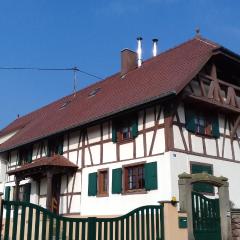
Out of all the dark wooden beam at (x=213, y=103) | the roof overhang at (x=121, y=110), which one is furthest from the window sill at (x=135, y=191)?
the dark wooden beam at (x=213, y=103)

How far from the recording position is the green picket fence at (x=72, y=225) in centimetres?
670

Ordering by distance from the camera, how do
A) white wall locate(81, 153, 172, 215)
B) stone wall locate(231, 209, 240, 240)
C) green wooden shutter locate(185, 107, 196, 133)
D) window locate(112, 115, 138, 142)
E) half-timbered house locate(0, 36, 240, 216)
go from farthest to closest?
window locate(112, 115, 138, 142), green wooden shutter locate(185, 107, 196, 133), half-timbered house locate(0, 36, 240, 216), white wall locate(81, 153, 172, 215), stone wall locate(231, 209, 240, 240)

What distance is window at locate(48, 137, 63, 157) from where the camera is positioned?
18.6 m

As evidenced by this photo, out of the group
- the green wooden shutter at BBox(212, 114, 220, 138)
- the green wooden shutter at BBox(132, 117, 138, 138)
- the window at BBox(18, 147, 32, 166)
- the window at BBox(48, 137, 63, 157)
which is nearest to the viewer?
the green wooden shutter at BBox(132, 117, 138, 138)

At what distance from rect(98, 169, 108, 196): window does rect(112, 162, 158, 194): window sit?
2.31 ft

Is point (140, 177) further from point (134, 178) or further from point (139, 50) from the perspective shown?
point (139, 50)

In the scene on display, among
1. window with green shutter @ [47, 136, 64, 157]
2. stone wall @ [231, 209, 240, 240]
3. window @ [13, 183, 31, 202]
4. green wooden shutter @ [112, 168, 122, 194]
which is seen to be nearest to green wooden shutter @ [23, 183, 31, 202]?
window @ [13, 183, 31, 202]

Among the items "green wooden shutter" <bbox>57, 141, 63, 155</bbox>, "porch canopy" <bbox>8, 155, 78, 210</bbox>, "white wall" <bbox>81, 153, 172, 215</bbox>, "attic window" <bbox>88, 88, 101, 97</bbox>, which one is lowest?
"white wall" <bbox>81, 153, 172, 215</bbox>

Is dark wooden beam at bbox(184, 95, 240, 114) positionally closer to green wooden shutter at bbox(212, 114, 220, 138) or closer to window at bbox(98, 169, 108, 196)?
green wooden shutter at bbox(212, 114, 220, 138)

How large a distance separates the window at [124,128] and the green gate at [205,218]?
183 inches

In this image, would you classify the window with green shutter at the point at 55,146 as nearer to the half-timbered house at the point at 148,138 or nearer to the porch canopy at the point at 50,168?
the half-timbered house at the point at 148,138

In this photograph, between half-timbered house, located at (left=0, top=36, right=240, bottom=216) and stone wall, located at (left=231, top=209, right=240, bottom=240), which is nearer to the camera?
stone wall, located at (left=231, top=209, right=240, bottom=240)

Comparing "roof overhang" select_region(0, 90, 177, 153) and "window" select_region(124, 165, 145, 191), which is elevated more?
"roof overhang" select_region(0, 90, 177, 153)

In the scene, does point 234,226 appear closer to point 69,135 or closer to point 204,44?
point 204,44
